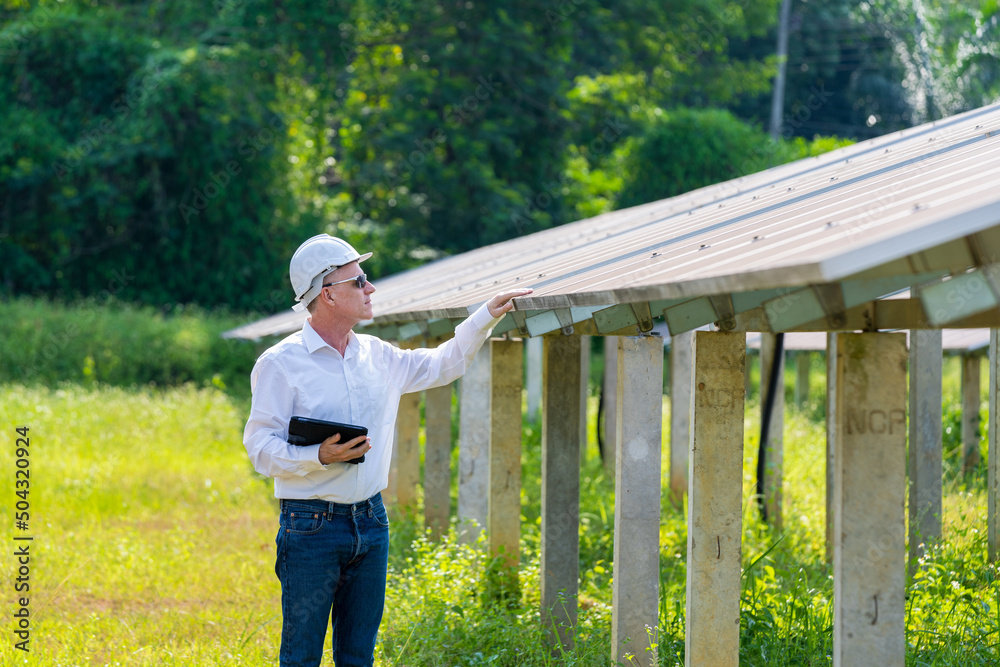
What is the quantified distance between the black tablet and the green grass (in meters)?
1.60

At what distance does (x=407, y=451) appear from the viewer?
7.79 m

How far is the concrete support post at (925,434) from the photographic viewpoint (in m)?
6.07

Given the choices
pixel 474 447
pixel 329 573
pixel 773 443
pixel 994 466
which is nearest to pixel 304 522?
pixel 329 573

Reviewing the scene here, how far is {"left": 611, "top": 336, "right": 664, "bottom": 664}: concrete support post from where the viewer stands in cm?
398

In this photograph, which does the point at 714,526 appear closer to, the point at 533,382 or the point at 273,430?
the point at 273,430

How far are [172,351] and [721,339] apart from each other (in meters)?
15.9

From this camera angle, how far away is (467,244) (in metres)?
23.2

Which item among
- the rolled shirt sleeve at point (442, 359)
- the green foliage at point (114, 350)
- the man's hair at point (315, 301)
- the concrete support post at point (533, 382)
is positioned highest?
the green foliage at point (114, 350)

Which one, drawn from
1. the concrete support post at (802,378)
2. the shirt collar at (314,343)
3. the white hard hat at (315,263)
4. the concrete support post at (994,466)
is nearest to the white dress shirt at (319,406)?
the shirt collar at (314,343)

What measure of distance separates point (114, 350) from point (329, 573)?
15.5 meters

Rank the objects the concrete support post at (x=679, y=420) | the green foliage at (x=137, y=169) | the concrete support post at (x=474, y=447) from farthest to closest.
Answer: the green foliage at (x=137, y=169)
the concrete support post at (x=679, y=420)
the concrete support post at (x=474, y=447)

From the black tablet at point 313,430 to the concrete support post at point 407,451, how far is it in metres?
4.25

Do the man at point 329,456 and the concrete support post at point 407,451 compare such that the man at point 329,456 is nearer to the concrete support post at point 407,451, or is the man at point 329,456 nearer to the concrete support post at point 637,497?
the concrete support post at point 637,497

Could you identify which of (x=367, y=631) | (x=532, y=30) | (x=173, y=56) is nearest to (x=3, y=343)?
(x=173, y=56)
